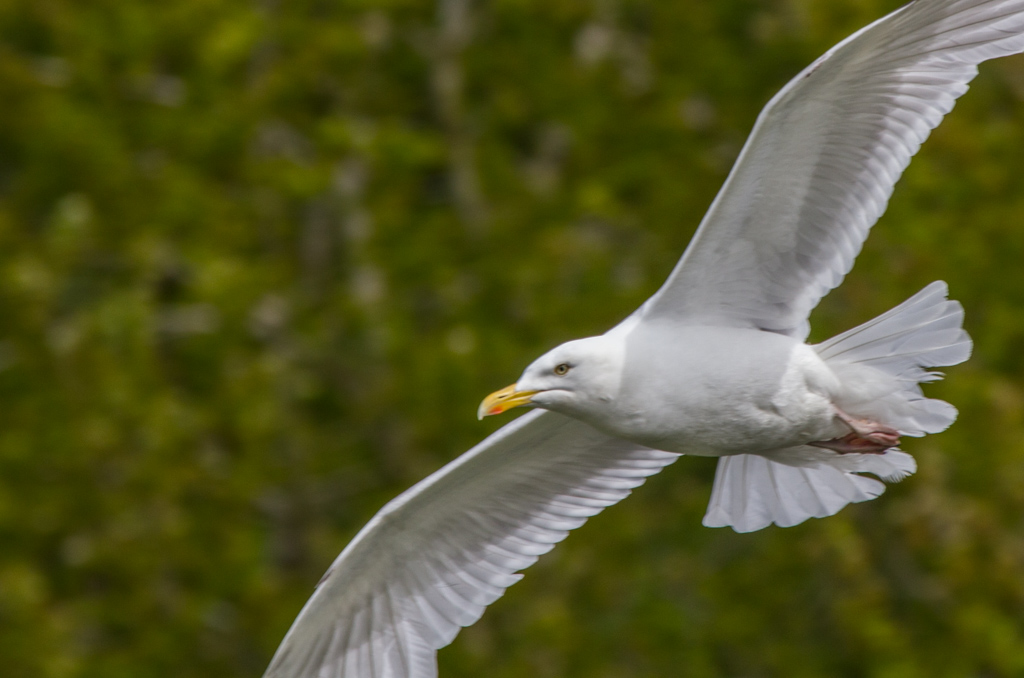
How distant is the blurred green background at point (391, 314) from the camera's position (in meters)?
7.11

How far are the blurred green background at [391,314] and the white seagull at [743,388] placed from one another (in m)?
1.98

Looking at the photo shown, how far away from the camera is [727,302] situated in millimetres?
4512

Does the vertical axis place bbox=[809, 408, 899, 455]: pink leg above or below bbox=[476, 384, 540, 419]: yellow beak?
below

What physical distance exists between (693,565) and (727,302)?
3283 mm

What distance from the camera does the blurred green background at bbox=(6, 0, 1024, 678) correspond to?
7.11m

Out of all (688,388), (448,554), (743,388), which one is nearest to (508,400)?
(688,388)

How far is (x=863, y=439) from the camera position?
4.53 m

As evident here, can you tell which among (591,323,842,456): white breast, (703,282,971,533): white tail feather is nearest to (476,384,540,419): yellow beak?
(591,323,842,456): white breast

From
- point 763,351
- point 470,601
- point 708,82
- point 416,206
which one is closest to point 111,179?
point 416,206

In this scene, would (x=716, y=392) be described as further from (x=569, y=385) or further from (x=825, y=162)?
(x=825, y=162)

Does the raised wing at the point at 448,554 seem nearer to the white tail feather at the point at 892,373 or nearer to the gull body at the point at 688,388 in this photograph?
the gull body at the point at 688,388

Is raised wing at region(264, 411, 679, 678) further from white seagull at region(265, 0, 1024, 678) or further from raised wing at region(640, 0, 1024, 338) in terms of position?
raised wing at region(640, 0, 1024, 338)

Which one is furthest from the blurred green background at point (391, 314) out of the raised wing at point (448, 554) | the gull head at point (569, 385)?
the gull head at point (569, 385)

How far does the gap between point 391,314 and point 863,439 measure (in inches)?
151
